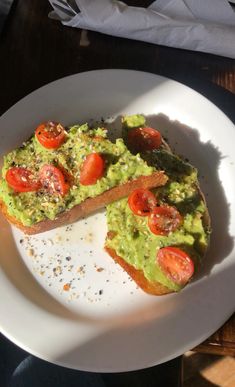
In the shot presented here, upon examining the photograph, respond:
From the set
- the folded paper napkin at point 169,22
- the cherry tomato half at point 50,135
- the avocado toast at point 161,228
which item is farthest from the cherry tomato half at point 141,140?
the folded paper napkin at point 169,22

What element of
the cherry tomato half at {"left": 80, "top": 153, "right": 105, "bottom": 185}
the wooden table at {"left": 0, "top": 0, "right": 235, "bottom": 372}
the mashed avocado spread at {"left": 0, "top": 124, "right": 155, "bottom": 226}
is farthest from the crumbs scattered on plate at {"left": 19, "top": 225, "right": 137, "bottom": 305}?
the wooden table at {"left": 0, "top": 0, "right": 235, "bottom": 372}

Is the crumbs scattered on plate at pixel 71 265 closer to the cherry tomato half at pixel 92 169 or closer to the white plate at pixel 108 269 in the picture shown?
the white plate at pixel 108 269

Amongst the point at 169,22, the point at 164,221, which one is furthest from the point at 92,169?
the point at 169,22

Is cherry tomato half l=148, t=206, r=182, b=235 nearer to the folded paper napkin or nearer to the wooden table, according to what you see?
the wooden table

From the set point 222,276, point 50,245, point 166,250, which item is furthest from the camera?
point 50,245

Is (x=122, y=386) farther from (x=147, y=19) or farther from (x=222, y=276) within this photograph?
(x=147, y=19)

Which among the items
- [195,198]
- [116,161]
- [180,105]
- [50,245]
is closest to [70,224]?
[50,245]
